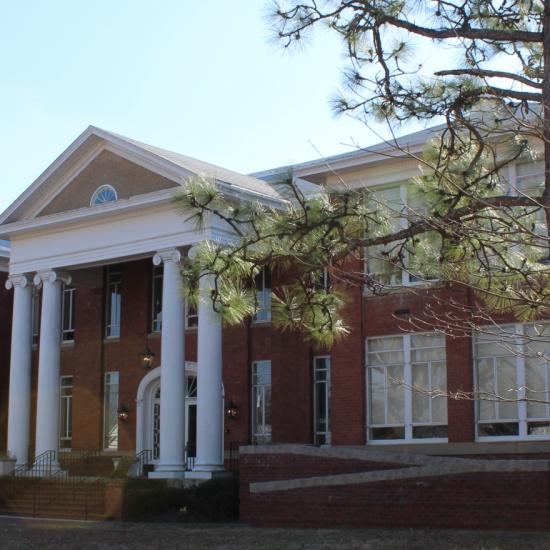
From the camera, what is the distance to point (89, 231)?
2767cm

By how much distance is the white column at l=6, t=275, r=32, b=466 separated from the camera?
28.0 m

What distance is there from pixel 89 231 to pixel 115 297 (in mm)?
4105

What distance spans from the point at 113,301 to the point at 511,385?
14844 millimetres

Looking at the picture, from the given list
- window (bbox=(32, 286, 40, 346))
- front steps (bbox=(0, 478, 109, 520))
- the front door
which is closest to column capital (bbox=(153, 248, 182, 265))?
the front door

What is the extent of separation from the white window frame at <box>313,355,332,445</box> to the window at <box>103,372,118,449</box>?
7.21 metres

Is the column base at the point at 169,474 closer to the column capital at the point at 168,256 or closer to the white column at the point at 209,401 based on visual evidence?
the white column at the point at 209,401

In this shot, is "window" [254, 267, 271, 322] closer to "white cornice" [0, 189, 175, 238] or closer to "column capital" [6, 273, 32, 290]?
"white cornice" [0, 189, 175, 238]

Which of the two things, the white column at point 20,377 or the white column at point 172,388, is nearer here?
the white column at point 172,388

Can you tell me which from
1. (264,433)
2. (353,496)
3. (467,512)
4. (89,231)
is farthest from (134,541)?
(89,231)

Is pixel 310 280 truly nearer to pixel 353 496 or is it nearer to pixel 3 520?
pixel 353 496

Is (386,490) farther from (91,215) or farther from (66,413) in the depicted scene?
(66,413)

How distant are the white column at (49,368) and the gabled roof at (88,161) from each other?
6.79 ft

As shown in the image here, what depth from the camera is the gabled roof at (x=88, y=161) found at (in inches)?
1007

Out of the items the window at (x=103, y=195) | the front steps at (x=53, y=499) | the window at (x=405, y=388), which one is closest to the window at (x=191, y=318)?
the window at (x=103, y=195)
